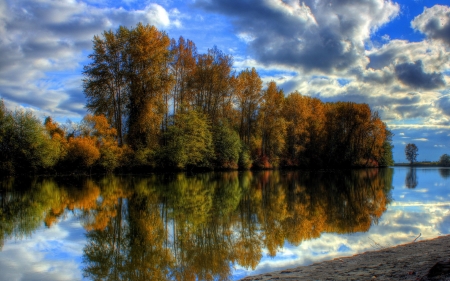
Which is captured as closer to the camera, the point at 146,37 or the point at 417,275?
the point at 417,275

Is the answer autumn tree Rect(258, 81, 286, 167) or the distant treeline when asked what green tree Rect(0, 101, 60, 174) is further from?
autumn tree Rect(258, 81, 286, 167)

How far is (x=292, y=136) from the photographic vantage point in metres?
59.2

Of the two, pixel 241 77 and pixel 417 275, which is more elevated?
pixel 241 77

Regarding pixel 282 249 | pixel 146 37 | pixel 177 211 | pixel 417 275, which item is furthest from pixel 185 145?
pixel 417 275

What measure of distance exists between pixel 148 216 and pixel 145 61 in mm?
31559

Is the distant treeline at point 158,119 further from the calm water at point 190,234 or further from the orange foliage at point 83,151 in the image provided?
the calm water at point 190,234

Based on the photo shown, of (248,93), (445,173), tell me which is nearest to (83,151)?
(248,93)

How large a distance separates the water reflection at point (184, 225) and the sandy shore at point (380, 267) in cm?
140

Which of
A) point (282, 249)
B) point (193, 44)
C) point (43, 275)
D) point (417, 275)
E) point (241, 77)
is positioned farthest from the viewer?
point (241, 77)

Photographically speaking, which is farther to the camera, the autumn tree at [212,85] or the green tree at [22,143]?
the autumn tree at [212,85]

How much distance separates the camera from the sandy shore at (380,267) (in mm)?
5176

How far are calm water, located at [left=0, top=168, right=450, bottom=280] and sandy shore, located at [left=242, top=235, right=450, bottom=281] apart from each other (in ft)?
2.95

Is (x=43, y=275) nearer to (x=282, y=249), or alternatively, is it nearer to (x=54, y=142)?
(x=282, y=249)

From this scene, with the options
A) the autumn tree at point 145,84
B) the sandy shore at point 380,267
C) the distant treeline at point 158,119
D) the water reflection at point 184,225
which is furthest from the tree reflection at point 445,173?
the sandy shore at point 380,267
